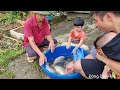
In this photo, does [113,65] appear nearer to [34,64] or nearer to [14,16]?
[34,64]

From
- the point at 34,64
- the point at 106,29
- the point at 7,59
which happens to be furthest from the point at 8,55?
the point at 106,29

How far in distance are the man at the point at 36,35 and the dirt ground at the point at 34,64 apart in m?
0.15

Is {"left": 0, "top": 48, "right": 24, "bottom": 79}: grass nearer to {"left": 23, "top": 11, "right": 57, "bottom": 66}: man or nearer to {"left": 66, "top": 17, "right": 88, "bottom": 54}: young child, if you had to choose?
{"left": 23, "top": 11, "right": 57, "bottom": 66}: man

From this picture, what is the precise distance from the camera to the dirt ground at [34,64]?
3.23m

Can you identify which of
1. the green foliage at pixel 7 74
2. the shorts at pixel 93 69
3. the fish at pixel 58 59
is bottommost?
the green foliage at pixel 7 74

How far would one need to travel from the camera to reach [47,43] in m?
3.72

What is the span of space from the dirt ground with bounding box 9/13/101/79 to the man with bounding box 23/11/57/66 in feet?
0.51

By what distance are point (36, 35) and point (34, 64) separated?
41 centimetres

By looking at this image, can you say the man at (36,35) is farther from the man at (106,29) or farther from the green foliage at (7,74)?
the man at (106,29)

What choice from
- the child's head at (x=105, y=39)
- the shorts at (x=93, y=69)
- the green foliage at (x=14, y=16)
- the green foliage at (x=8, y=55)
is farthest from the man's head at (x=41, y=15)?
the green foliage at (x=14, y=16)

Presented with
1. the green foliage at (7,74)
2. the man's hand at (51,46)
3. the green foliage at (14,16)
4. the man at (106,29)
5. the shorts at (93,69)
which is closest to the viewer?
the man at (106,29)
